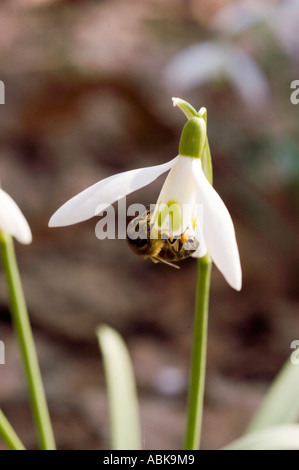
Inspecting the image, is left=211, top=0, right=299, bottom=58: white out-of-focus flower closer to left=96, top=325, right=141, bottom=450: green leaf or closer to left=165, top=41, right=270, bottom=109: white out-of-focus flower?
left=165, top=41, right=270, bottom=109: white out-of-focus flower

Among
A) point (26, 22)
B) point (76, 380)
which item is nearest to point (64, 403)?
point (76, 380)

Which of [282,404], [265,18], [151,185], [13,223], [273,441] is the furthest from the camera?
[151,185]

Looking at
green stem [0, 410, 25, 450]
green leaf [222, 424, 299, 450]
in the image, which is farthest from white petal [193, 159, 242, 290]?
green stem [0, 410, 25, 450]

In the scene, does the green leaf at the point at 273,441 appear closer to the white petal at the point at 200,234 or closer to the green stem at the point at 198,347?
the green stem at the point at 198,347

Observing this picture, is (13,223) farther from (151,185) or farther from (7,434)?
(151,185)
